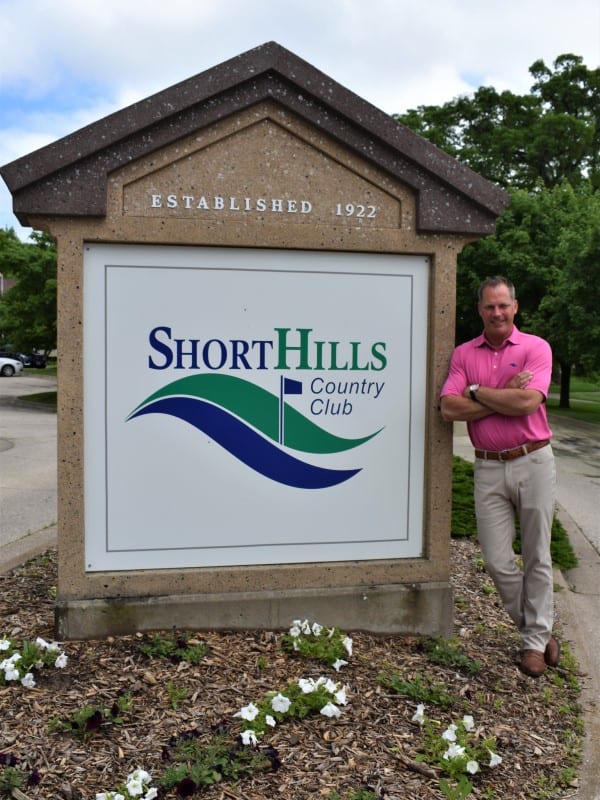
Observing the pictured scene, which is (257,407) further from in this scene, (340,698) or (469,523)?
(469,523)

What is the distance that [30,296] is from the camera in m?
20.3

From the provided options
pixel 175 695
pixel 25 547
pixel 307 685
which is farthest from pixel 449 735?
pixel 25 547

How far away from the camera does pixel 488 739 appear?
3.13 metres

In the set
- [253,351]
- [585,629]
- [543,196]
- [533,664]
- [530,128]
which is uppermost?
[530,128]

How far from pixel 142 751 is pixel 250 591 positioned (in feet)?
3.90

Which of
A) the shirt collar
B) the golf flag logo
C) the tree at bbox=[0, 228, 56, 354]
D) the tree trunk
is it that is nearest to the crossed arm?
the shirt collar

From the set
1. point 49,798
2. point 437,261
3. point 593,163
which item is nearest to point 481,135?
point 593,163

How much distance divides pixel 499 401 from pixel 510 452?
33 cm

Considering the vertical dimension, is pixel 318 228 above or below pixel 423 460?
above

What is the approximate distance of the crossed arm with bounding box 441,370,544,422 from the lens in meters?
3.76

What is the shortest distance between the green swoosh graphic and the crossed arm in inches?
23.3

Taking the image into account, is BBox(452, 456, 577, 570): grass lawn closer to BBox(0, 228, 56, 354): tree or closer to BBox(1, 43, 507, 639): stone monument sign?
BBox(1, 43, 507, 639): stone monument sign

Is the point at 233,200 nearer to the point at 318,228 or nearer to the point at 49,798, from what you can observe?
the point at 318,228

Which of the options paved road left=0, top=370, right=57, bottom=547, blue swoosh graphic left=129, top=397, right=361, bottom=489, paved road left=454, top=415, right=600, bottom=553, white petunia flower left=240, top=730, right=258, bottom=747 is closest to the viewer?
white petunia flower left=240, top=730, right=258, bottom=747
